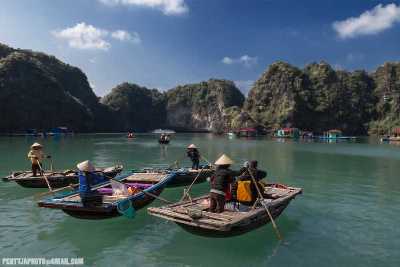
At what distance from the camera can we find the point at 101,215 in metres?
14.0

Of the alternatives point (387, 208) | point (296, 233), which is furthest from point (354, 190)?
point (296, 233)

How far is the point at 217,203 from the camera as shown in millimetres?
12828

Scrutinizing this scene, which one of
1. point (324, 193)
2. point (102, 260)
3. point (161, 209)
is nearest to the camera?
point (102, 260)

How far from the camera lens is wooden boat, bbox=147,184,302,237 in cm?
1163

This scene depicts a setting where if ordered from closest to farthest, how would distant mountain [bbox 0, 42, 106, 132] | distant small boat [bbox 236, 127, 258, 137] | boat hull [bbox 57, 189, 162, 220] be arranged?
boat hull [bbox 57, 189, 162, 220], distant mountain [bbox 0, 42, 106, 132], distant small boat [bbox 236, 127, 258, 137]

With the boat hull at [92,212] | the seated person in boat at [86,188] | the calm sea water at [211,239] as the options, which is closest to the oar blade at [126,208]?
the boat hull at [92,212]

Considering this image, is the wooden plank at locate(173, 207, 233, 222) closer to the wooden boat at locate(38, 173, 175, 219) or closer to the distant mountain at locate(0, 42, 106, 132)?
the wooden boat at locate(38, 173, 175, 219)

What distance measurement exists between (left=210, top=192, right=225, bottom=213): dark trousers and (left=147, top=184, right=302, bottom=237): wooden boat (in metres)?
0.20

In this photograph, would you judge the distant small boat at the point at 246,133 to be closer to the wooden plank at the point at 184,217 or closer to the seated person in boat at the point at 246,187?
the seated person in boat at the point at 246,187

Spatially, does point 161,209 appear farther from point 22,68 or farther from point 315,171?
point 22,68

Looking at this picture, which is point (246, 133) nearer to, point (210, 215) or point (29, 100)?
point (29, 100)

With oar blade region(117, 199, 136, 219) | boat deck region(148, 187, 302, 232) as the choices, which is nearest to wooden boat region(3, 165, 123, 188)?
oar blade region(117, 199, 136, 219)

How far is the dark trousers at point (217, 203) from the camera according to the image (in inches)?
502

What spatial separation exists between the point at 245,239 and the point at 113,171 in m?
13.5
